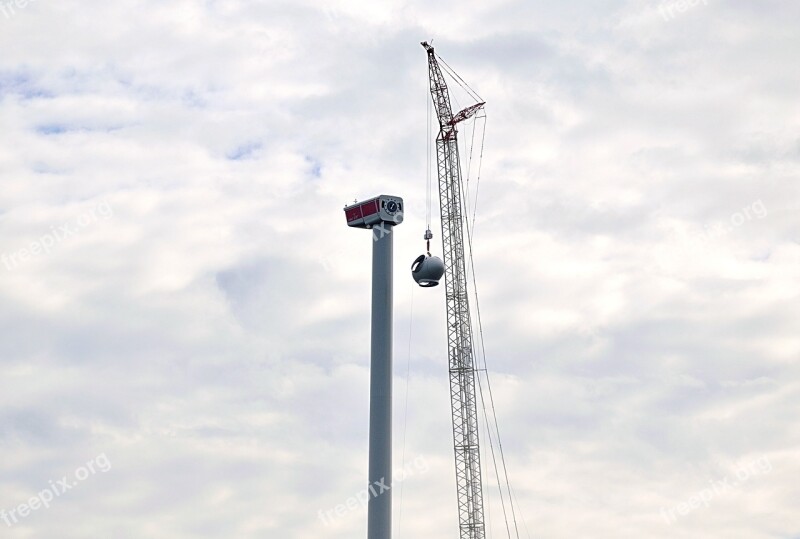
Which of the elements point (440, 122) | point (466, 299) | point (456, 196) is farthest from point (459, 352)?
point (440, 122)

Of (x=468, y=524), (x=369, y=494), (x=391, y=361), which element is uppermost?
(x=468, y=524)

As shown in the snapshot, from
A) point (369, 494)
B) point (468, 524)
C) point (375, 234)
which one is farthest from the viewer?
point (468, 524)

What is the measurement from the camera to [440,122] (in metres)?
177

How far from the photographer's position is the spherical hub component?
9500 centimetres

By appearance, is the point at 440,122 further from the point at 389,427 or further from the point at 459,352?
the point at 389,427

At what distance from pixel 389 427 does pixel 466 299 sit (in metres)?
86.6

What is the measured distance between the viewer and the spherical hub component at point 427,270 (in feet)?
312

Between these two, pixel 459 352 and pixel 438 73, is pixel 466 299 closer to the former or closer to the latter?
pixel 459 352

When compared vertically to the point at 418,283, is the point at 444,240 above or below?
above

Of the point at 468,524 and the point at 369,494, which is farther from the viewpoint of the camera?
the point at 468,524

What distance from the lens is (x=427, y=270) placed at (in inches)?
3738

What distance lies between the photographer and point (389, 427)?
8875 cm

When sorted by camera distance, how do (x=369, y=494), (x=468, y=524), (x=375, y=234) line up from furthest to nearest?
(x=468, y=524) → (x=375, y=234) → (x=369, y=494)

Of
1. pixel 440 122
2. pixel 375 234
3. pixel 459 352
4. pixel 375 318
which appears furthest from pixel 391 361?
Answer: pixel 440 122
